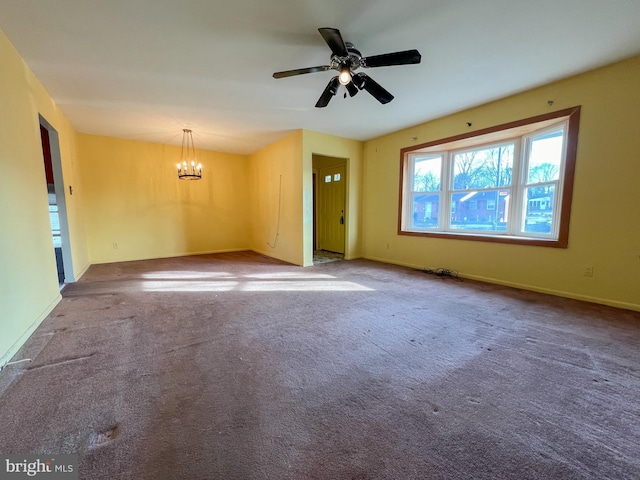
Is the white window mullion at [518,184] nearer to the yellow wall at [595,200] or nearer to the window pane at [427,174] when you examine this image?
the yellow wall at [595,200]

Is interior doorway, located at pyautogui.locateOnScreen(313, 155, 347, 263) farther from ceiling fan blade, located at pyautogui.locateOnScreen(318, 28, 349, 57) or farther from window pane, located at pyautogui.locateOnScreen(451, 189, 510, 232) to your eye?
ceiling fan blade, located at pyautogui.locateOnScreen(318, 28, 349, 57)

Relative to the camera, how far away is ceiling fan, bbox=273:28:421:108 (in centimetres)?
204

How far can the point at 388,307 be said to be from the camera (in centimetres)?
286

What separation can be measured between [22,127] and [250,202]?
4.59 meters

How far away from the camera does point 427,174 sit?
4.83m

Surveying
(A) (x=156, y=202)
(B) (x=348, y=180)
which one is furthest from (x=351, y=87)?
(A) (x=156, y=202)

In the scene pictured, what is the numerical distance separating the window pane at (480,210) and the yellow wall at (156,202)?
5121mm

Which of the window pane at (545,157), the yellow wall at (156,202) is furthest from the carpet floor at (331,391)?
the yellow wall at (156,202)

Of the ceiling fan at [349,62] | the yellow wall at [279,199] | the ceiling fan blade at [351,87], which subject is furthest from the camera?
the yellow wall at [279,199]

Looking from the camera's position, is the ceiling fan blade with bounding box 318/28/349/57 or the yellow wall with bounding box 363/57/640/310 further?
the yellow wall with bounding box 363/57/640/310

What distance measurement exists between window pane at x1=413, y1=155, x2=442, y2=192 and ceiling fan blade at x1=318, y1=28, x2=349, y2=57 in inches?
125

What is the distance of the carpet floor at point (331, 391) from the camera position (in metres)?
1.09

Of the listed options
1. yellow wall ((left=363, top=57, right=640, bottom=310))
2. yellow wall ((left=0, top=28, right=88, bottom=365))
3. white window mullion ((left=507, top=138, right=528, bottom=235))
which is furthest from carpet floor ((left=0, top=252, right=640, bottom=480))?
white window mullion ((left=507, top=138, right=528, bottom=235))

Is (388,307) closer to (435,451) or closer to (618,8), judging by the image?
(435,451)
